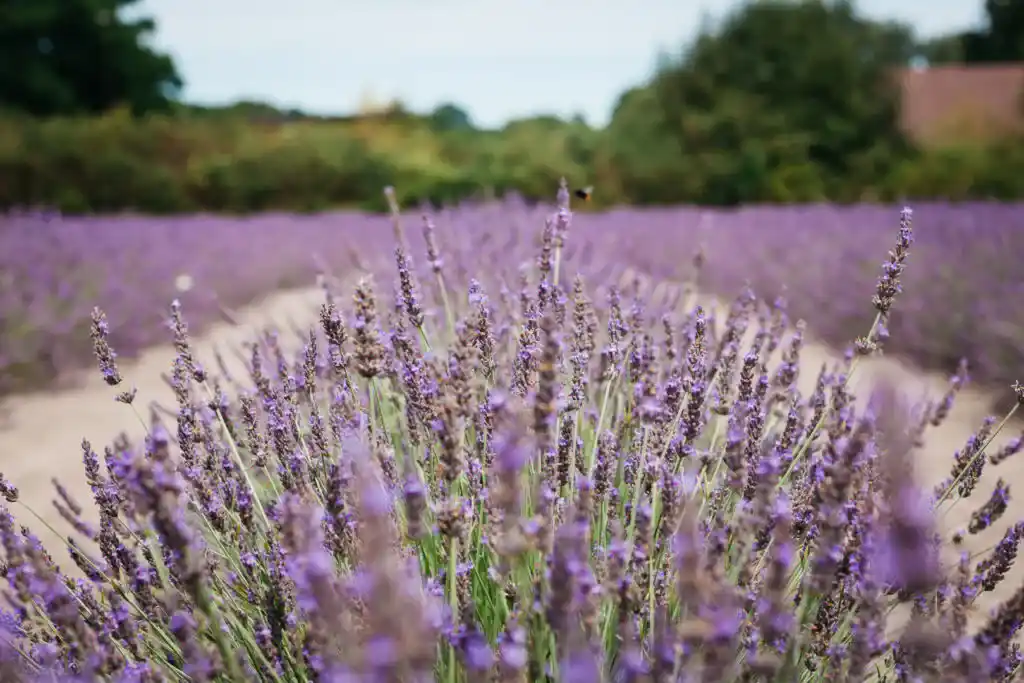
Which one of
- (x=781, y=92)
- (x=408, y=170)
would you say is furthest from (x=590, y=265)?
(x=781, y=92)

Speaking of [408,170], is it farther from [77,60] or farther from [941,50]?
[941,50]

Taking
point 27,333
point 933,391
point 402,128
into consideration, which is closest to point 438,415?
point 933,391

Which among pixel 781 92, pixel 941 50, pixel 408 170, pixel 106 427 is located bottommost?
A: pixel 106 427

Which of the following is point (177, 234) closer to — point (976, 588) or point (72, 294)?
point (72, 294)

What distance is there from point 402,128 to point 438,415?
24.8 metres

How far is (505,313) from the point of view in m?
2.63

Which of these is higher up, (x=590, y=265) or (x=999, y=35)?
(x=999, y=35)

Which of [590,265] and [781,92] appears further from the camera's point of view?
[781,92]

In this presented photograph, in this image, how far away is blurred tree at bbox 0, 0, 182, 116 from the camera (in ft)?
63.2

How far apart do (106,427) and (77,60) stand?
864 inches

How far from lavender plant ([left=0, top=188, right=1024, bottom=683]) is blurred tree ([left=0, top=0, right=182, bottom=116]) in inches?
877

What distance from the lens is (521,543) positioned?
0.86m

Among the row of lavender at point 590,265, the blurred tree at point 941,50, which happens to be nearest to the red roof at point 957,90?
the blurred tree at point 941,50

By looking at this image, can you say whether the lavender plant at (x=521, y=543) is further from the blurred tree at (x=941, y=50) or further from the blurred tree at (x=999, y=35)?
the blurred tree at (x=941, y=50)
